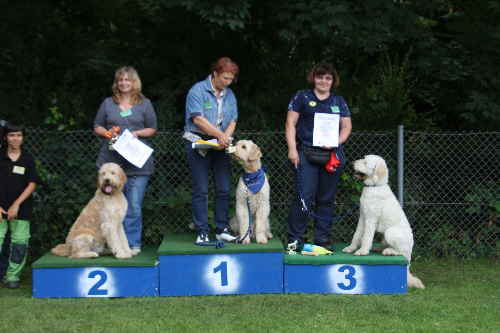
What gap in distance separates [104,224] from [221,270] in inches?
44.6

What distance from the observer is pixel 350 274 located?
5457 millimetres

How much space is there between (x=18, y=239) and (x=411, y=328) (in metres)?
3.63

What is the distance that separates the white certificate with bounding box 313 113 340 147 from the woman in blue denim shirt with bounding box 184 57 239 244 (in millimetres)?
796

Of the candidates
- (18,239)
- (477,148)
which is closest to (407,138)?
(477,148)

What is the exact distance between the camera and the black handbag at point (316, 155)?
5770 mm

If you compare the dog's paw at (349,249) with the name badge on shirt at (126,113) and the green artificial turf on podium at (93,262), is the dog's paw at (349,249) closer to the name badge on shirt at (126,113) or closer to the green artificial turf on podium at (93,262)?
the green artificial turf on podium at (93,262)

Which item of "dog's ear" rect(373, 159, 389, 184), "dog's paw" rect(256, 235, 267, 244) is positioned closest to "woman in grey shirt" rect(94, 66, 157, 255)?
"dog's paw" rect(256, 235, 267, 244)

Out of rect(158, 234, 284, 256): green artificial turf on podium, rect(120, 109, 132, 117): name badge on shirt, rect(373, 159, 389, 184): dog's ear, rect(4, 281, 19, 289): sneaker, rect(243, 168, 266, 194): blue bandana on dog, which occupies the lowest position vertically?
rect(4, 281, 19, 289): sneaker

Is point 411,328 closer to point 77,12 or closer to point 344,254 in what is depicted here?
point 344,254

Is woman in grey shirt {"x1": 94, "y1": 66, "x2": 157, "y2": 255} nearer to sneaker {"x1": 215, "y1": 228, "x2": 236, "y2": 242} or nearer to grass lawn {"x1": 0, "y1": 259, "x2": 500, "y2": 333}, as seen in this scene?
sneaker {"x1": 215, "y1": 228, "x2": 236, "y2": 242}

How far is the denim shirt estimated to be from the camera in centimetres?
561

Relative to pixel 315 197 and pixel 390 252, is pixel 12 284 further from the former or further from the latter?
pixel 390 252

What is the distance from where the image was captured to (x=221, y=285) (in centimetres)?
546

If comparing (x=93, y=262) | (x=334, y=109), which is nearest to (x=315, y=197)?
(x=334, y=109)
